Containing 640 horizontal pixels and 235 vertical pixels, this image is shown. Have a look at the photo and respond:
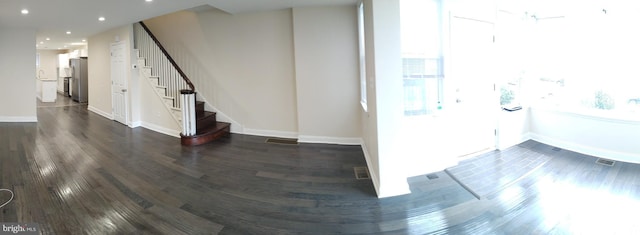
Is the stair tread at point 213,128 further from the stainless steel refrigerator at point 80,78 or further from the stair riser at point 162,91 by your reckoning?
the stainless steel refrigerator at point 80,78

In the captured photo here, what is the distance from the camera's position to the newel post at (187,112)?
4.60 m

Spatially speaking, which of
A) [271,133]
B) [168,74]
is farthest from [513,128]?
[168,74]

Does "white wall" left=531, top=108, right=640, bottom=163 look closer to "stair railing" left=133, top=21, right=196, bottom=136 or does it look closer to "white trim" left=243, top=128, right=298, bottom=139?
"white trim" left=243, top=128, right=298, bottom=139

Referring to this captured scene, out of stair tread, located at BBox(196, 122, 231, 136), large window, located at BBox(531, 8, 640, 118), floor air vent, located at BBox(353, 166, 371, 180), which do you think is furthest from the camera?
stair tread, located at BBox(196, 122, 231, 136)

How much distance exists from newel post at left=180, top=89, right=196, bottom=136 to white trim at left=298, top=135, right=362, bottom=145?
5.99 ft

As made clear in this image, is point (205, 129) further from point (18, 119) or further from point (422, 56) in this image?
point (18, 119)

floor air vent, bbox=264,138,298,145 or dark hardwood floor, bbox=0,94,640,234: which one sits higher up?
floor air vent, bbox=264,138,298,145

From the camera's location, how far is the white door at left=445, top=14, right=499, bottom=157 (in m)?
3.44

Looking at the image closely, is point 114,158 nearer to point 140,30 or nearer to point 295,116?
point 295,116

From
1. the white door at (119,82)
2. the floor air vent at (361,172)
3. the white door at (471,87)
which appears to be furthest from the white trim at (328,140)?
the white door at (119,82)

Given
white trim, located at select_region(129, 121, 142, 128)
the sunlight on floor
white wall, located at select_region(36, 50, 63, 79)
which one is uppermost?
white wall, located at select_region(36, 50, 63, 79)

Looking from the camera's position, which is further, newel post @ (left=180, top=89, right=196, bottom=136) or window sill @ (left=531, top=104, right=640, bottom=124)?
newel post @ (left=180, top=89, right=196, bottom=136)

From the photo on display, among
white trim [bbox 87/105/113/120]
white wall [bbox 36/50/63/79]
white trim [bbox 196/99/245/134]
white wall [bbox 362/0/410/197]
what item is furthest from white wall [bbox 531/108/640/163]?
white wall [bbox 36/50/63/79]

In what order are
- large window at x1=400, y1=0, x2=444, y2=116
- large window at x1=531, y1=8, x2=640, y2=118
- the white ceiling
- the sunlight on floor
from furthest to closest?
the white ceiling → large window at x1=531, y1=8, x2=640, y2=118 → large window at x1=400, y1=0, x2=444, y2=116 → the sunlight on floor
